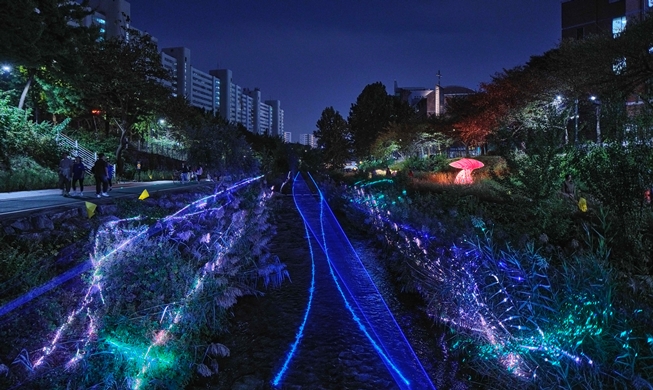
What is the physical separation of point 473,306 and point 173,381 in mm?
3589

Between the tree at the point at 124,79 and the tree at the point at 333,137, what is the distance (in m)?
33.4

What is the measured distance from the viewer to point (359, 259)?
→ 497 inches

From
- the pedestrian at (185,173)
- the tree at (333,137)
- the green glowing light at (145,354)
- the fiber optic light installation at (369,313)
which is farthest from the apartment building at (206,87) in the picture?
the green glowing light at (145,354)

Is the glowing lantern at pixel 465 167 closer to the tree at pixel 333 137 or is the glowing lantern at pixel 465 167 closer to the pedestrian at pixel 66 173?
the pedestrian at pixel 66 173

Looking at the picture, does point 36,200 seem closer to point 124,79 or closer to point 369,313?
point 369,313

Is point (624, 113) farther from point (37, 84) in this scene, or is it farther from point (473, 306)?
point (37, 84)

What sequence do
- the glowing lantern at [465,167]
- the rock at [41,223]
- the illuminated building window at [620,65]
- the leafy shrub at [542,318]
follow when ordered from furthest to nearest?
the glowing lantern at [465,167], the illuminated building window at [620,65], the rock at [41,223], the leafy shrub at [542,318]

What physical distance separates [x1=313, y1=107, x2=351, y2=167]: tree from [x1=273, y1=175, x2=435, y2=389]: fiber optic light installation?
149 feet

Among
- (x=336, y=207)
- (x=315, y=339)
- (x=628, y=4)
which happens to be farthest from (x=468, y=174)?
(x=628, y=4)

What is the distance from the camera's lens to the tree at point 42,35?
54.9ft

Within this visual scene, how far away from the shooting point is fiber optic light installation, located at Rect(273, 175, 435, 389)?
573cm

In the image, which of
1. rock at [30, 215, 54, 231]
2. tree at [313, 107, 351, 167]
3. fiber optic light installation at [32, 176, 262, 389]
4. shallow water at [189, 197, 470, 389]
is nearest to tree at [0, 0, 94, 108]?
rock at [30, 215, 54, 231]

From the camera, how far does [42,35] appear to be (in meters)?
20.0

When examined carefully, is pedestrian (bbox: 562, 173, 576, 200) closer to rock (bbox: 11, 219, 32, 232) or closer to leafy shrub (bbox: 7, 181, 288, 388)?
leafy shrub (bbox: 7, 181, 288, 388)
